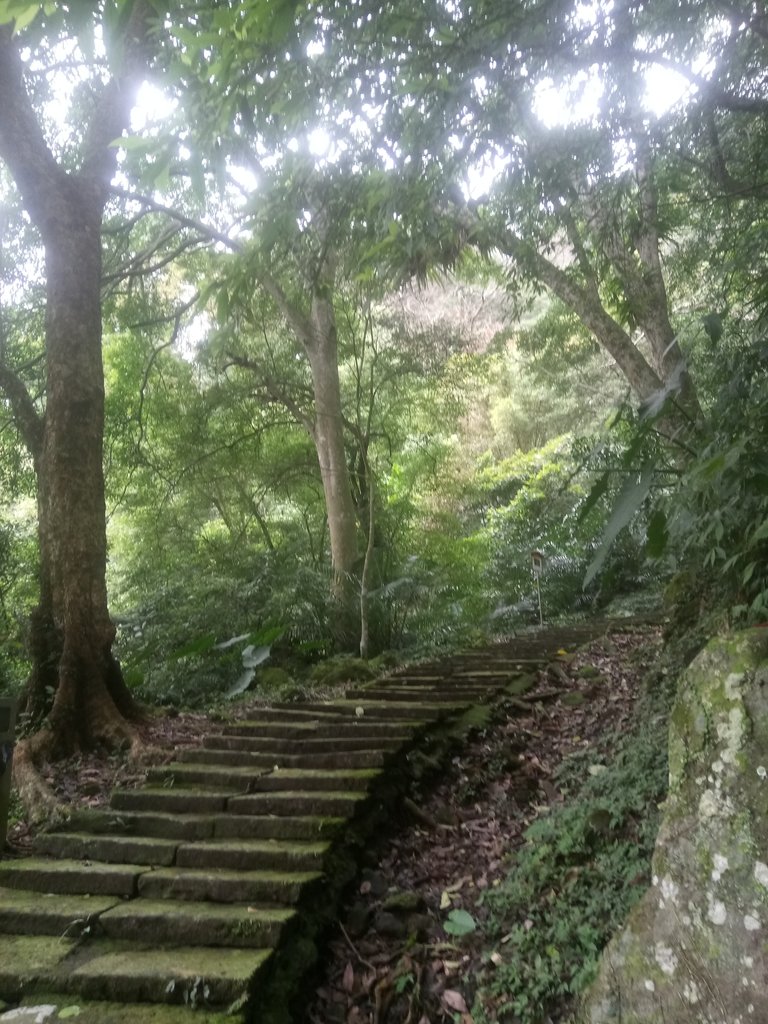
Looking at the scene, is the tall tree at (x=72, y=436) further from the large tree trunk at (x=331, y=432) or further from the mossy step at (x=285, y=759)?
the large tree trunk at (x=331, y=432)

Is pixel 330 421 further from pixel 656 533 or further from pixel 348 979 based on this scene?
pixel 348 979

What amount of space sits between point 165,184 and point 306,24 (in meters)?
1.18

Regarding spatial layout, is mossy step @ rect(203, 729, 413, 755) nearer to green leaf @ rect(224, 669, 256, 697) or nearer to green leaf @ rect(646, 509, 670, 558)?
green leaf @ rect(646, 509, 670, 558)

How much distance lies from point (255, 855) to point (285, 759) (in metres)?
0.89

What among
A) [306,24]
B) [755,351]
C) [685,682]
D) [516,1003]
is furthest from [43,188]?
[516,1003]

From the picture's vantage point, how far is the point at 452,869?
3.26 meters

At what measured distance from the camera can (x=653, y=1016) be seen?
6.34 ft

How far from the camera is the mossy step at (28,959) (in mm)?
2512

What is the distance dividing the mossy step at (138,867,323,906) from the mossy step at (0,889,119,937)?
180 mm

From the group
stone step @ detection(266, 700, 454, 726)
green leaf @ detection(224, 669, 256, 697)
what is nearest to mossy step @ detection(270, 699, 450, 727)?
stone step @ detection(266, 700, 454, 726)

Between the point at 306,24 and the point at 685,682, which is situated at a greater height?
the point at 306,24

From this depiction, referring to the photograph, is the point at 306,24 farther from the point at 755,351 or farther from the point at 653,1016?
the point at 653,1016

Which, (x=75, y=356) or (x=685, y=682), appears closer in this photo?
(x=685, y=682)

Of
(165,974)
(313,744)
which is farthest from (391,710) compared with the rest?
(165,974)
